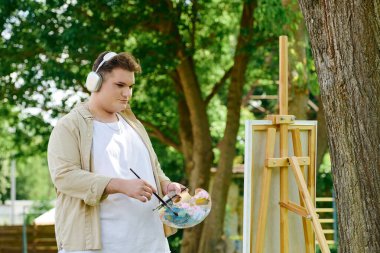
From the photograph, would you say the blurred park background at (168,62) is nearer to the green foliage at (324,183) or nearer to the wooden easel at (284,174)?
the green foliage at (324,183)

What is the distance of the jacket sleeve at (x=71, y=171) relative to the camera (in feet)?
12.6

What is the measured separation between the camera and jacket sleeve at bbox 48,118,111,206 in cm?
385

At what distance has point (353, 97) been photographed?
450cm

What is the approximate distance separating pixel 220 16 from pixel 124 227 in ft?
34.5

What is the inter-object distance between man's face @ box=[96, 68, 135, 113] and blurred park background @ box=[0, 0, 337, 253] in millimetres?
6196

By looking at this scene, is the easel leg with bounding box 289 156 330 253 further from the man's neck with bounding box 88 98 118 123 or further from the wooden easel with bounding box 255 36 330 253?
the man's neck with bounding box 88 98 118 123

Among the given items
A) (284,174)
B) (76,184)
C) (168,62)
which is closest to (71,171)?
Result: (76,184)

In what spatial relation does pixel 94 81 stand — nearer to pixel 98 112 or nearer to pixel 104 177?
pixel 98 112

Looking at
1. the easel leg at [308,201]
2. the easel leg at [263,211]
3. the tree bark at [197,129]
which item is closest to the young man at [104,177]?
the easel leg at [308,201]

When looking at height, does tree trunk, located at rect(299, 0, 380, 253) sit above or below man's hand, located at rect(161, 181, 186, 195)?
above

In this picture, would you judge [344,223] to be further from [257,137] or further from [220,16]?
[220,16]

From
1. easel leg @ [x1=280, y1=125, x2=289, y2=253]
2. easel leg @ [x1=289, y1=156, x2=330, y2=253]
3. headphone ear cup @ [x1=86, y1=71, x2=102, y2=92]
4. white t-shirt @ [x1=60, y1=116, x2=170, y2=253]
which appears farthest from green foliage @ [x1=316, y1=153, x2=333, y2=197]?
headphone ear cup @ [x1=86, y1=71, x2=102, y2=92]

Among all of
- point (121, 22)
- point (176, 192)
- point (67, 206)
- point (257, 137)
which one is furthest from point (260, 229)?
point (121, 22)

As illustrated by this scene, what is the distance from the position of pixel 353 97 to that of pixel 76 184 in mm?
1484
